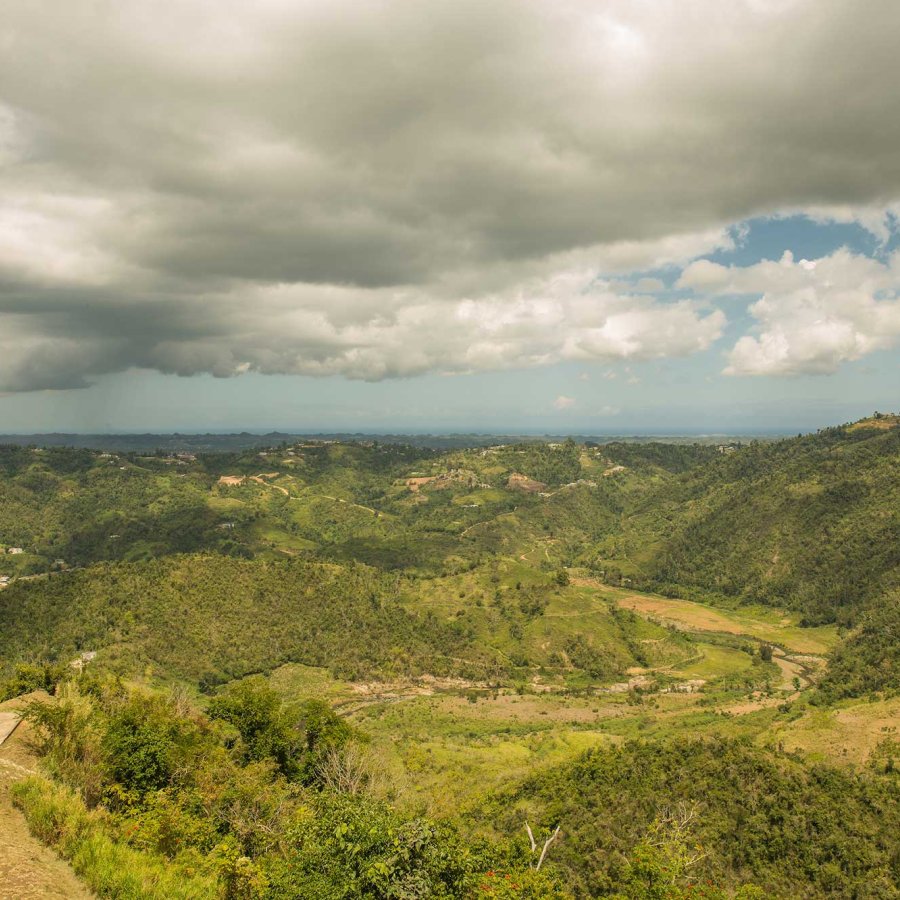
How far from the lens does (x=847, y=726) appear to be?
77.1m

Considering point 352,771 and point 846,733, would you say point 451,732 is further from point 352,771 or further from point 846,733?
point 846,733

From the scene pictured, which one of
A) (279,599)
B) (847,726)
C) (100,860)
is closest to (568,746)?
(847,726)

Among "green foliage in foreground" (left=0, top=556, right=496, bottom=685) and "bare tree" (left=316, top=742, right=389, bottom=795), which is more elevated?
"bare tree" (left=316, top=742, right=389, bottom=795)

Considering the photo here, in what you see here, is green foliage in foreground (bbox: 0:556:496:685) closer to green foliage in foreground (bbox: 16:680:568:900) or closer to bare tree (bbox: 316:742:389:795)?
A: bare tree (bbox: 316:742:389:795)

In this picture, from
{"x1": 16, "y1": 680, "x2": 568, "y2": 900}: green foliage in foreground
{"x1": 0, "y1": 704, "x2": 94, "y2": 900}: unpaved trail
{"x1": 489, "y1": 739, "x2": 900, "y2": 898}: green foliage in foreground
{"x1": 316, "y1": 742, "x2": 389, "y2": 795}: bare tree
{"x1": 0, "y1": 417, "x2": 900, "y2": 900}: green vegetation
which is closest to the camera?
{"x1": 0, "y1": 704, "x2": 94, "y2": 900}: unpaved trail

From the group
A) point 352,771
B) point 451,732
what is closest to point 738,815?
point 352,771

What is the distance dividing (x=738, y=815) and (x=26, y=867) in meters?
57.5

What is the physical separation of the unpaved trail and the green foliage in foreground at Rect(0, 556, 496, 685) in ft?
403

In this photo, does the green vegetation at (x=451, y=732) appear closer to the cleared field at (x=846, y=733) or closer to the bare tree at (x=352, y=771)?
the bare tree at (x=352, y=771)

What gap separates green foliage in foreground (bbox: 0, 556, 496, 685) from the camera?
13462cm

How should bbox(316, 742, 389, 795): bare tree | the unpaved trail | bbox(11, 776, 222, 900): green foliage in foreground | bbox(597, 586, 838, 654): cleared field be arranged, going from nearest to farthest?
the unpaved trail, bbox(11, 776, 222, 900): green foliage in foreground, bbox(316, 742, 389, 795): bare tree, bbox(597, 586, 838, 654): cleared field

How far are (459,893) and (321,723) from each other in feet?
162

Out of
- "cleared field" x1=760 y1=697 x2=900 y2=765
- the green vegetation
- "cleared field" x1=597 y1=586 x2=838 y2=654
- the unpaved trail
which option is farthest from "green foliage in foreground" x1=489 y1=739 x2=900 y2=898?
"cleared field" x1=597 y1=586 x2=838 y2=654

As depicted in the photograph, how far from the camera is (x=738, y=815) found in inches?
2046
